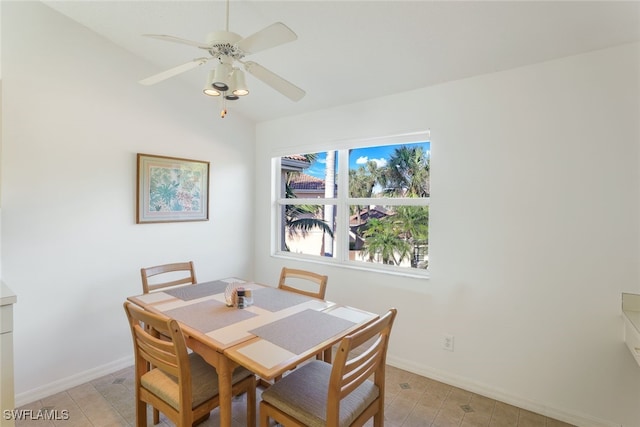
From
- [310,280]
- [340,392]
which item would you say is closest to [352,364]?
[340,392]

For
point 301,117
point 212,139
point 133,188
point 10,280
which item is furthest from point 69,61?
point 301,117

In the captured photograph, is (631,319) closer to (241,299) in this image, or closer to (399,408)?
(399,408)

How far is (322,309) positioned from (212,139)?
2.27 metres

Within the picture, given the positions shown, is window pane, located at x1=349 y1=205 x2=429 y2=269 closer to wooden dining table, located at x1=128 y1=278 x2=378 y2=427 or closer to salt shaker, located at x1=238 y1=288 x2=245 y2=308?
wooden dining table, located at x1=128 y1=278 x2=378 y2=427

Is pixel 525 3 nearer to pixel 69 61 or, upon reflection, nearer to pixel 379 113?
pixel 379 113

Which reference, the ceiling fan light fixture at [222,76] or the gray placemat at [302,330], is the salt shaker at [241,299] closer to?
the gray placemat at [302,330]

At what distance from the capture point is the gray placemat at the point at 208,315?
1.67 meters

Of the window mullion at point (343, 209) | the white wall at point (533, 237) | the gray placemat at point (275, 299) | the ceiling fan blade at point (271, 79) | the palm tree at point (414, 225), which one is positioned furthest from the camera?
the window mullion at point (343, 209)

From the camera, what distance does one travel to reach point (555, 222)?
205cm

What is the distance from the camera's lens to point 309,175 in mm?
3514

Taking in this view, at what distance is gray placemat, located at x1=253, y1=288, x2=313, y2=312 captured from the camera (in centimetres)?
199

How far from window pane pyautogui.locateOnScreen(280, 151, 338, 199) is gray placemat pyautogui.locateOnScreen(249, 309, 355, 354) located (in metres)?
1.69

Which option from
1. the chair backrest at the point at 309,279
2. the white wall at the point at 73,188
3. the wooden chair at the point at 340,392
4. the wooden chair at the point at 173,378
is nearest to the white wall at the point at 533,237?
the chair backrest at the point at 309,279

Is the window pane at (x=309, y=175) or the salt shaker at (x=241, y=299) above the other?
the window pane at (x=309, y=175)
